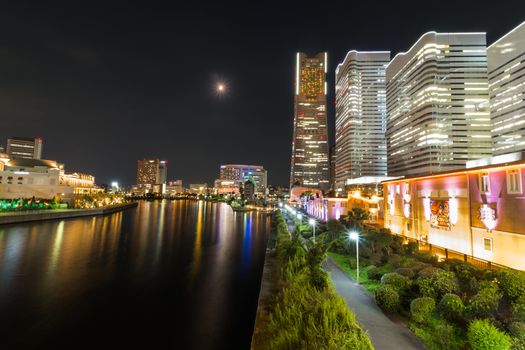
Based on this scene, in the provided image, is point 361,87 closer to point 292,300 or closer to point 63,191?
point 63,191

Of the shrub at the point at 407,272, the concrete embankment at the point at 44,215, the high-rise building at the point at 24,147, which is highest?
the high-rise building at the point at 24,147

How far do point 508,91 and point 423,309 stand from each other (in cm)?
10722

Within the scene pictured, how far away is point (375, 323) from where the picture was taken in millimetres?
8688

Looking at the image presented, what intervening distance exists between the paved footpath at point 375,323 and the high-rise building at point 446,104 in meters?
94.3

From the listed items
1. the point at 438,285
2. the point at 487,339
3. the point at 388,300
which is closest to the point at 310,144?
the point at 438,285

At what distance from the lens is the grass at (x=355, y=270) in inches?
499

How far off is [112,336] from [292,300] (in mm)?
8948

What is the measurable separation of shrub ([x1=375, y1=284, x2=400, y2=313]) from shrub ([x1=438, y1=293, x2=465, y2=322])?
52.3 inches

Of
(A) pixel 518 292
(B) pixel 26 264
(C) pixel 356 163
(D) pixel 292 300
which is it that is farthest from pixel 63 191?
(C) pixel 356 163

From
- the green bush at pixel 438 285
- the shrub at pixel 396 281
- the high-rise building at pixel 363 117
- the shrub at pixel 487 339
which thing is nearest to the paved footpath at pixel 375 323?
the shrub at pixel 396 281

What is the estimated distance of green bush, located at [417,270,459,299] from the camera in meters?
9.45

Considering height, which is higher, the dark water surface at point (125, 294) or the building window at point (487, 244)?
the building window at point (487, 244)

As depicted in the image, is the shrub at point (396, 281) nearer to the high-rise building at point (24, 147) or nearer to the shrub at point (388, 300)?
the shrub at point (388, 300)

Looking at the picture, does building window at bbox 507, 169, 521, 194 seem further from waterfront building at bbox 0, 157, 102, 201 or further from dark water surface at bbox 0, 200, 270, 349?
waterfront building at bbox 0, 157, 102, 201
